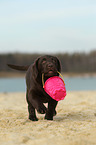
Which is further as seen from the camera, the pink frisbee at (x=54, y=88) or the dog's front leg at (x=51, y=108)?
the dog's front leg at (x=51, y=108)

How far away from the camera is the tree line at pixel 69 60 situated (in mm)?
44197

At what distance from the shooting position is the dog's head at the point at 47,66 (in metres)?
3.56

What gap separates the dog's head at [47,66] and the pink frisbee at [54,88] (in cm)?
12

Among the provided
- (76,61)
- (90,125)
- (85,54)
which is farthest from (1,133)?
(85,54)

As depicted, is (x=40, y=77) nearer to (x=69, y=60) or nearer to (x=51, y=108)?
(x=51, y=108)

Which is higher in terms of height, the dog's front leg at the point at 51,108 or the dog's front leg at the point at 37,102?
the dog's front leg at the point at 37,102

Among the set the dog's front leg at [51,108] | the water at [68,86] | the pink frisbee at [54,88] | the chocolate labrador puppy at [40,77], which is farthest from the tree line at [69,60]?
the pink frisbee at [54,88]

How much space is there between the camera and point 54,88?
3533mm

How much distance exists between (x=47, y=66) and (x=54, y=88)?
0.37 m

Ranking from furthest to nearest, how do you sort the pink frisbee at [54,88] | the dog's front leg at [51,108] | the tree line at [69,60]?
1. the tree line at [69,60]
2. the dog's front leg at [51,108]
3. the pink frisbee at [54,88]

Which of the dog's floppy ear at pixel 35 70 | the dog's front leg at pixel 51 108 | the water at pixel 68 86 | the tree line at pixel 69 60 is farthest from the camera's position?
the tree line at pixel 69 60

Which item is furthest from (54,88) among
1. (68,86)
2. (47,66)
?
(68,86)

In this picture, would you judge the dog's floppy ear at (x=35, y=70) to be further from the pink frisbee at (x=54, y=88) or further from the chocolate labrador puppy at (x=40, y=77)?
the pink frisbee at (x=54, y=88)

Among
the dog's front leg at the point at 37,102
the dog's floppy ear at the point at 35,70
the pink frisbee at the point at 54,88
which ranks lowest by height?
the dog's front leg at the point at 37,102
